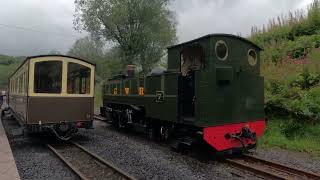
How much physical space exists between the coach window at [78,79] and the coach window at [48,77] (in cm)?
35

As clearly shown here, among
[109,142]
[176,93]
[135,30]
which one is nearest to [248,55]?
[176,93]

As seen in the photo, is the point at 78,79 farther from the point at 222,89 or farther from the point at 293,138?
the point at 293,138

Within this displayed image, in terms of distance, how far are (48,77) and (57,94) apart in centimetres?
60

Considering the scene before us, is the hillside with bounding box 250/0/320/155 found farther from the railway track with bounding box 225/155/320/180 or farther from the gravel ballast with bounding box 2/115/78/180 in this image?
the gravel ballast with bounding box 2/115/78/180

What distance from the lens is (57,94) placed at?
34.7 feet

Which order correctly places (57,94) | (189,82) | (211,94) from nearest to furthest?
(211,94), (189,82), (57,94)

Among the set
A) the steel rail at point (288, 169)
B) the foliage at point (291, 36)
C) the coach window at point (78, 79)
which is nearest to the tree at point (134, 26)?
the foliage at point (291, 36)

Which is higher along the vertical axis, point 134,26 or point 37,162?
point 134,26

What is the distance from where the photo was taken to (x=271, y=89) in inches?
487

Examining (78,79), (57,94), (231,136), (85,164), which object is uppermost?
(78,79)

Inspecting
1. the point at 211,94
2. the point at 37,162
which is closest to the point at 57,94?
the point at 37,162

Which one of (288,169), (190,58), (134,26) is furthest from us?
(134,26)

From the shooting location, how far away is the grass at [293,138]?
9430 millimetres

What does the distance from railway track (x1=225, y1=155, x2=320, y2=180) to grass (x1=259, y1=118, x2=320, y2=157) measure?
71.6 inches
